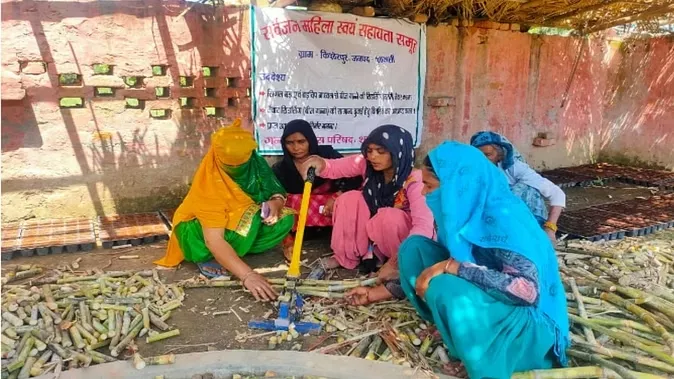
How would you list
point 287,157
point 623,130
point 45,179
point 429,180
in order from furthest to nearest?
point 623,130, point 45,179, point 287,157, point 429,180

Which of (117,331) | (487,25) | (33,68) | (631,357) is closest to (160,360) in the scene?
(117,331)

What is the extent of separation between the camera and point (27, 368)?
240cm

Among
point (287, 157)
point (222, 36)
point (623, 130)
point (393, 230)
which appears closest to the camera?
point (393, 230)

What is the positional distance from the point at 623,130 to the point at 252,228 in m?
7.55

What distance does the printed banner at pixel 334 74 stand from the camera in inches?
211

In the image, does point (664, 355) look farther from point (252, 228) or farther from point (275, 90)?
point (275, 90)

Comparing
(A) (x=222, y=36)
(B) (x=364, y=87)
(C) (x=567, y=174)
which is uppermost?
(A) (x=222, y=36)

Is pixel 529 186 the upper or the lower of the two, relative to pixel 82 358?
upper

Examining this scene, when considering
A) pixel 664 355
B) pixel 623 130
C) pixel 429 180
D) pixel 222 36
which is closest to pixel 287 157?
pixel 222 36

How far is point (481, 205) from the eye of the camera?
222cm

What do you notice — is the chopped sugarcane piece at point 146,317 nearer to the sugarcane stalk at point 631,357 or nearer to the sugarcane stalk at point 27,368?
the sugarcane stalk at point 27,368

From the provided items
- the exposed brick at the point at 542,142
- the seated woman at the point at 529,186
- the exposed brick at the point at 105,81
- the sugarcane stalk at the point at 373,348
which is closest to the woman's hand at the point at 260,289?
the sugarcane stalk at the point at 373,348

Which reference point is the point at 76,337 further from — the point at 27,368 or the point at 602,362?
the point at 602,362

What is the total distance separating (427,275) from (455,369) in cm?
50
